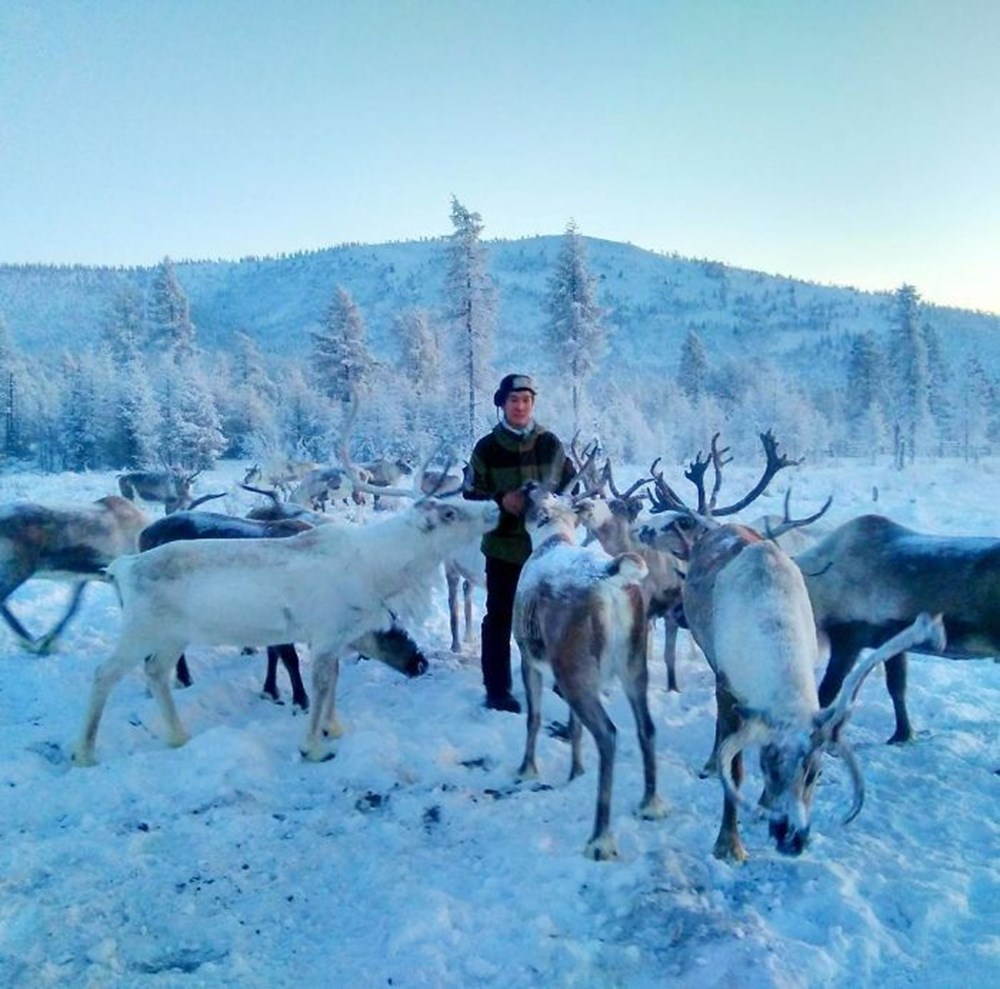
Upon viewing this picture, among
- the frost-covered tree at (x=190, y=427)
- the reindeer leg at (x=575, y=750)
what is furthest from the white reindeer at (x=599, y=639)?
the frost-covered tree at (x=190, y=427)

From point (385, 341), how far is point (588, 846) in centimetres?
13460

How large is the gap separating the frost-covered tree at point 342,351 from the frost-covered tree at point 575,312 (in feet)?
35.2

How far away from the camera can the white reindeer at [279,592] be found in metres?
5.07

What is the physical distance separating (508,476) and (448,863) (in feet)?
10.1

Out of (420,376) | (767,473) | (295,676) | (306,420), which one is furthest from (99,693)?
(306,420)

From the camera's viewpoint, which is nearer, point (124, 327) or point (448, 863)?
point (448, 863)

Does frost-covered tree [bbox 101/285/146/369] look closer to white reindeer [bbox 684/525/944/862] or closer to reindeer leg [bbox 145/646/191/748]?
reindeer leg [bbox 145/646/191/748]

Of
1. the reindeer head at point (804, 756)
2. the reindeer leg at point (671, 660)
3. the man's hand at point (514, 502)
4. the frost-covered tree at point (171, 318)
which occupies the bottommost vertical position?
the reindeer leg at point (671, 660)

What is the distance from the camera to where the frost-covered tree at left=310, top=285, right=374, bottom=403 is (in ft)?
127

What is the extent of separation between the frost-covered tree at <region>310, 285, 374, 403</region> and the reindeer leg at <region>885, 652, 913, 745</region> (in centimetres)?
3524

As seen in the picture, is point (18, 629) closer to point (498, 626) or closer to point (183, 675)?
point (183, 675)

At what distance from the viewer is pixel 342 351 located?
1523 inches

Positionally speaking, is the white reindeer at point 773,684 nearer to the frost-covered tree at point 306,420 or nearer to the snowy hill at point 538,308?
the frost-covered tree at point 306,420

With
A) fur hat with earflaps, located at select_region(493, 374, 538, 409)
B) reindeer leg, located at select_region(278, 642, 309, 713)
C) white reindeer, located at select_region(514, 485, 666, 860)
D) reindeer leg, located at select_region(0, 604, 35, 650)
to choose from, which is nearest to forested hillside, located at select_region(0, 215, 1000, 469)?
reindeer leg, located at select_region(0, 604, 35, 650)
